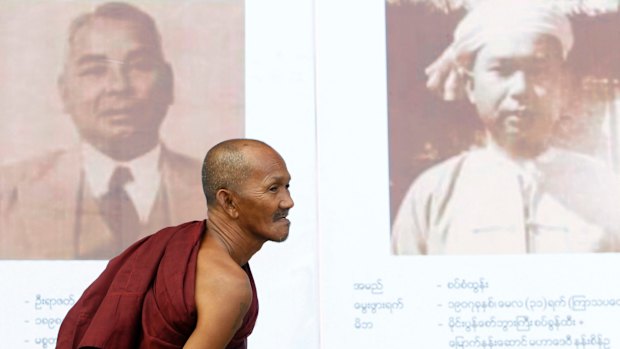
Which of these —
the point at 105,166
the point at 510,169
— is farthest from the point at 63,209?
the point at 510,169

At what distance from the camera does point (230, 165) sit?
142 cm

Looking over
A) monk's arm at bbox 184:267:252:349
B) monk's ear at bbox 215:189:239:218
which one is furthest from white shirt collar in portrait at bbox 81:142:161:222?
monk's arm at bbox 184:267:252:349

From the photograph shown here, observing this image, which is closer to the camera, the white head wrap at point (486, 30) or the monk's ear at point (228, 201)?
the monk's ear at point (228, 201)

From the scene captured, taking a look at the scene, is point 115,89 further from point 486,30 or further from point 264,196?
point 264,196

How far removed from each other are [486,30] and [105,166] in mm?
1159

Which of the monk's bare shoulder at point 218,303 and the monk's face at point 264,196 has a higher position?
the monk's face at point 264,196

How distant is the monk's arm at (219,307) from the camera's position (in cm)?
126

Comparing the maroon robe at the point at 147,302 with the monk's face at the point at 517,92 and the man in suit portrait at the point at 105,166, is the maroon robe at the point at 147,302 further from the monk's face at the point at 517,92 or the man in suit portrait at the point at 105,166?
the monk's face at the point at 517,92

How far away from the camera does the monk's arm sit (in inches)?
49.8

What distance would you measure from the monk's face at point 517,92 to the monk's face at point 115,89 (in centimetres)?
90

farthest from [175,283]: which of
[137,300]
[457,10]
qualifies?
[457,10]

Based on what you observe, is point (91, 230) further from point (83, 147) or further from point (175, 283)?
point (175, 283)

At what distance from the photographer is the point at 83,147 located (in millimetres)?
2455

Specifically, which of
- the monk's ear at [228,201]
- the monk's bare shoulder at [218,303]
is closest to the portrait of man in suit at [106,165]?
the monk's ear at [228,201]
